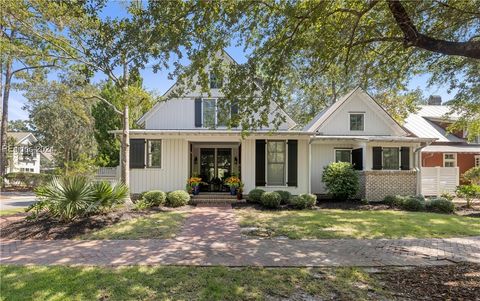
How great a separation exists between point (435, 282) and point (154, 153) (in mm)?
12200

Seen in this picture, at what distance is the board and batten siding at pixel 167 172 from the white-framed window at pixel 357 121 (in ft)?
31.8

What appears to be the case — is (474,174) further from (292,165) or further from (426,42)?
(426,42)

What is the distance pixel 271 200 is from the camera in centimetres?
1280

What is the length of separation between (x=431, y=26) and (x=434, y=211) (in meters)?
8.18

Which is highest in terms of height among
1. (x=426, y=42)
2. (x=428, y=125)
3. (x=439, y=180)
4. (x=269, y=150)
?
(x=428, y=125)

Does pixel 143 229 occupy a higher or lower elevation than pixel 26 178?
lower

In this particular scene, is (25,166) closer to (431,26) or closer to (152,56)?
(152,56)

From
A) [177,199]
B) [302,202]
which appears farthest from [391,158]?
[177,199]

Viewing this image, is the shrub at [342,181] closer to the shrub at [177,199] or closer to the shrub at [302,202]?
the shrub at [302,202]

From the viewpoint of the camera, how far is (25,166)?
44562mm

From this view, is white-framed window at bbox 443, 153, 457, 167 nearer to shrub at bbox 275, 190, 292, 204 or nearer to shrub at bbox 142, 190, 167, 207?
shrub at bbox 275, 190, 292, 204

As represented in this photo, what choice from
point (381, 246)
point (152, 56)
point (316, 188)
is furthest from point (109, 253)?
point (316, 188)

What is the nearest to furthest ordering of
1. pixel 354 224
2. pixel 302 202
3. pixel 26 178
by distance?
pixel 354 224, pixel 302 202, pixel 26 178

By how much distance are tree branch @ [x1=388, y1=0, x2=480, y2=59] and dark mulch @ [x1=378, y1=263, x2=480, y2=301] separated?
356 centimetres
